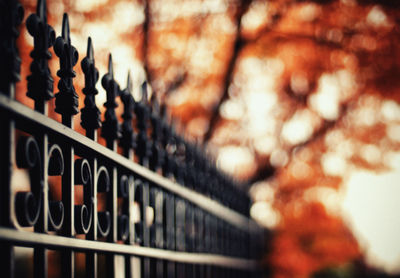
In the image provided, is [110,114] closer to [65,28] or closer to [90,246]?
[65,28]

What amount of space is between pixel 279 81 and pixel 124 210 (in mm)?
5496

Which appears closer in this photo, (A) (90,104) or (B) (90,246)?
(B) (90,246)

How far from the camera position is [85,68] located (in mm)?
1748

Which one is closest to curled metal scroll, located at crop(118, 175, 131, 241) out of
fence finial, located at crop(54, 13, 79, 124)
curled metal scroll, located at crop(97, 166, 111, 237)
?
curled metal scroll, located at crop(97, 166, 111, 237)

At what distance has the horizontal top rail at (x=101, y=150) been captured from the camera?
129 centimetres

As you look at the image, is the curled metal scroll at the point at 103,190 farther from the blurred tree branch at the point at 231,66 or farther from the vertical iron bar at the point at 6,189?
the blurred tree branch at the point at 231,66

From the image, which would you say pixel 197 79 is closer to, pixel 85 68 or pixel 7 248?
pixel 85 68

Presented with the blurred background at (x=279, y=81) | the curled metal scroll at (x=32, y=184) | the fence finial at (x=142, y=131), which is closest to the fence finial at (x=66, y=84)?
the curled metal scroll at (x=32, y=184)

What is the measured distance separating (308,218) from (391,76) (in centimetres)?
274

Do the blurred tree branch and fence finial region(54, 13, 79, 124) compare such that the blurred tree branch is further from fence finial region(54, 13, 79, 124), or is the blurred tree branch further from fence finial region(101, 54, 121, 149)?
fence finial region(54, 13, 79, 124)

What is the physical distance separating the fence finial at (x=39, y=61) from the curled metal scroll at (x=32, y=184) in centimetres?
14

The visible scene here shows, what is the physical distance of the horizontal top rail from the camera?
4.24ft

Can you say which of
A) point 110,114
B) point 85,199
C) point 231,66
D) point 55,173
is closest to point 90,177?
point 85,199

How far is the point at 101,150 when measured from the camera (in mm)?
1803
